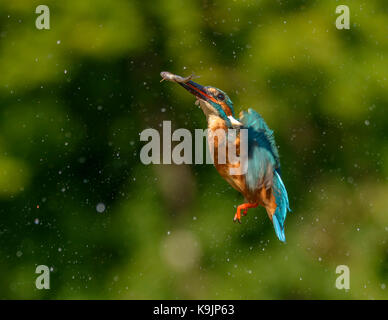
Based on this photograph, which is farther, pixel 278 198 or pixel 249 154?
pixel 278 198

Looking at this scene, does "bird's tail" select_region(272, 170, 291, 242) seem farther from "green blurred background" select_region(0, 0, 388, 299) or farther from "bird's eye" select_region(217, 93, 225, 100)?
"green blurred background" select_region(0, 0, 388, 299)

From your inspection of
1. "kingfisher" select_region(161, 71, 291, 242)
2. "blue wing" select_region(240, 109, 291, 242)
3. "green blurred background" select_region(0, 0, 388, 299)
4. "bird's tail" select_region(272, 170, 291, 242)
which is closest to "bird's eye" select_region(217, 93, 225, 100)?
"kingfisher" select_region(161, 71, 291, 242)

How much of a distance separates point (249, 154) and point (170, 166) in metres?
2.42

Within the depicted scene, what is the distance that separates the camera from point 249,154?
2.74 metres

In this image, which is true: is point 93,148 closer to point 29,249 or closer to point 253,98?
point 29,249

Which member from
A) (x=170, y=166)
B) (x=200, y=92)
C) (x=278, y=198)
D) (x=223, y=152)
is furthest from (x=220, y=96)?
(x=170, y=166)

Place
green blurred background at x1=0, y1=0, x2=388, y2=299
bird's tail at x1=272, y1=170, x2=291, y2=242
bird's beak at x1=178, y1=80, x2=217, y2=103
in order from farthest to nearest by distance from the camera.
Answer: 1. green blurred background at x1=0, y1=0, x2=388, y2=299
2. bird's tail at x1=272, y1=170, x2=291, y2=242
3. bird's beak at x1=178, y1=80, x2=217, y2=103

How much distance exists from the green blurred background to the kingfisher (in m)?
2.06

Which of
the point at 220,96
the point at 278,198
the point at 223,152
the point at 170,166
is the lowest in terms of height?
the point at 278,198

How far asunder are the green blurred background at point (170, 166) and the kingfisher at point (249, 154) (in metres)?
2.06

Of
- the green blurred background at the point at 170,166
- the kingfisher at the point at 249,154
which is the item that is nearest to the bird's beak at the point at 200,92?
the kingfisher at the point at 249,154

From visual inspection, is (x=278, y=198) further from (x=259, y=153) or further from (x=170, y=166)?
(x=170, y=166)

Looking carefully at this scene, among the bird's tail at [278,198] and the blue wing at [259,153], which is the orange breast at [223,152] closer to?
the blue wing at [259,153]

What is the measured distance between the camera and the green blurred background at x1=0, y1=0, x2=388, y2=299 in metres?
5.02
